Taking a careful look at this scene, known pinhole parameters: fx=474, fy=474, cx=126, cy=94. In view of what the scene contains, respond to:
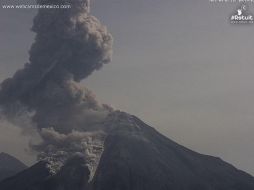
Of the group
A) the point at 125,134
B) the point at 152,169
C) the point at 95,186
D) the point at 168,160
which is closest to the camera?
the point at 95,186

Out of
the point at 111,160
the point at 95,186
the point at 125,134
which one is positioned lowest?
the point at 95,186

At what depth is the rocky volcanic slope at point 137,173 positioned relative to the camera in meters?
161

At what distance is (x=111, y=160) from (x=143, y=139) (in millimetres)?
23274

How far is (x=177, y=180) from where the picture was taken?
6540 inches

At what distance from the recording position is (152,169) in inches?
6767

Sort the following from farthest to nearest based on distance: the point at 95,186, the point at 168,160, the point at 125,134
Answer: the point at 125,134, the point at 168,160, the point at 95,186

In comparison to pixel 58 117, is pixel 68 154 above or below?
below

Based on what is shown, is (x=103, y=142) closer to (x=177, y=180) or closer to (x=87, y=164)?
(x=87, y=164)

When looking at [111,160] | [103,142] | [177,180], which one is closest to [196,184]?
[177,180]

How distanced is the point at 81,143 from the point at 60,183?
28208 millimetres

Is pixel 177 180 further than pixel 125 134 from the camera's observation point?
No

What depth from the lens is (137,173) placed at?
16738 cm

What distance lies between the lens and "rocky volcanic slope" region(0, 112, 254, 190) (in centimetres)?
16062

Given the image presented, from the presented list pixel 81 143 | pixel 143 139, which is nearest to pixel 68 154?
pixel 81 143
